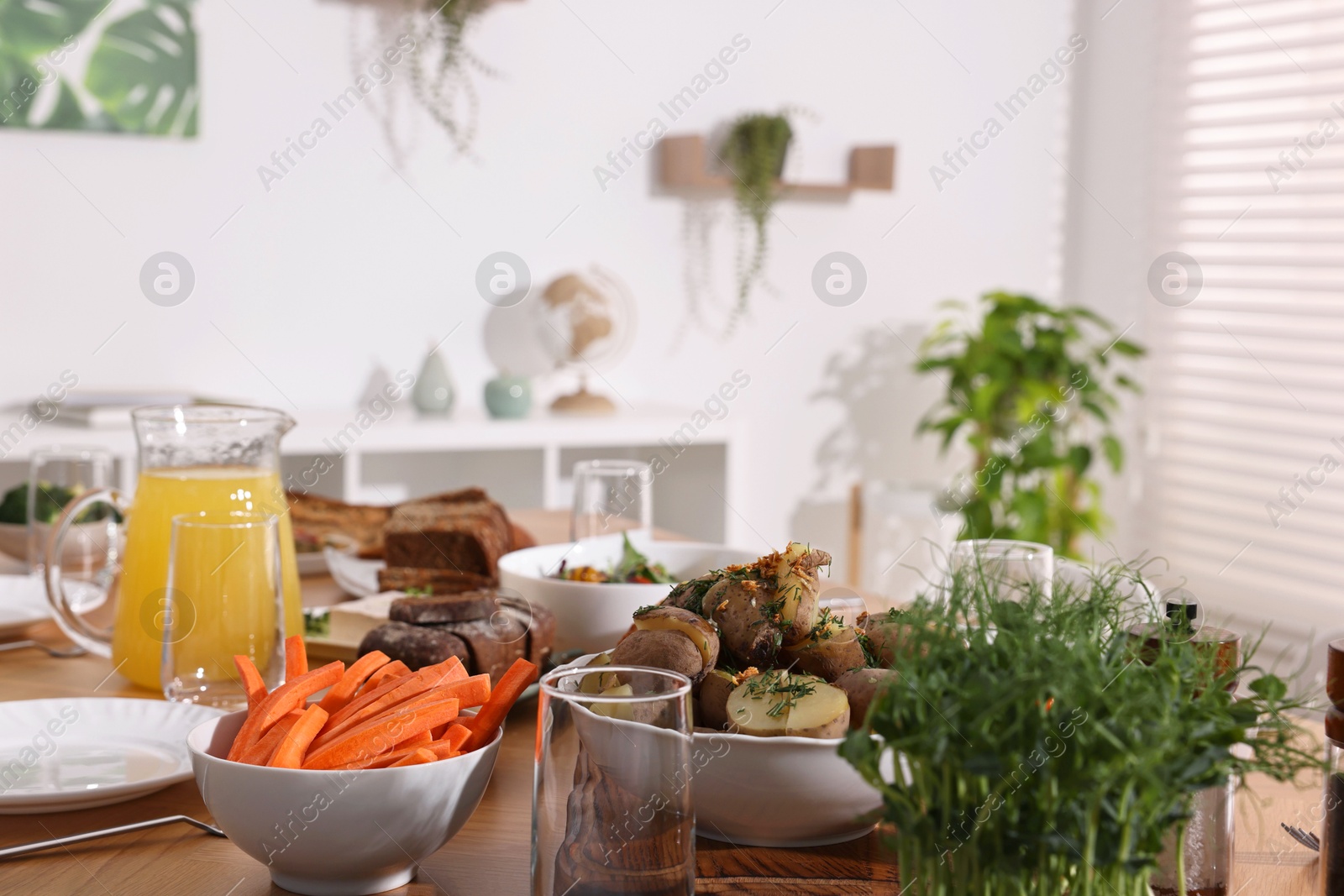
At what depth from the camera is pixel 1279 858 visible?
2.48 ft

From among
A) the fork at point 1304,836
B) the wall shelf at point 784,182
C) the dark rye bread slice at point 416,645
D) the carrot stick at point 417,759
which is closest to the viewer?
the carrot stick at point 417,759

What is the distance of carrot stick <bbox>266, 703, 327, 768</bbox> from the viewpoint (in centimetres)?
68

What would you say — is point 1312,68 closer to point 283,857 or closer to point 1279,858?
point 1279,858

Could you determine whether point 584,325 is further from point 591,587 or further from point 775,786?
point 775,786

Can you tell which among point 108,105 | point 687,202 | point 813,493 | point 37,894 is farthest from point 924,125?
point 37,894

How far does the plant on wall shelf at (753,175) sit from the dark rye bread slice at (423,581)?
2380 millimetres

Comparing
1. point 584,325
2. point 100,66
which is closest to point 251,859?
point 584,325

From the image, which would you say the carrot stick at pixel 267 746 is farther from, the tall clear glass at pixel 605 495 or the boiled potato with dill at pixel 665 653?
the tall clear glass at pixel 605 495

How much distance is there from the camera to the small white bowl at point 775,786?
676mm

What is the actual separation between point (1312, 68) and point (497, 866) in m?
3.29

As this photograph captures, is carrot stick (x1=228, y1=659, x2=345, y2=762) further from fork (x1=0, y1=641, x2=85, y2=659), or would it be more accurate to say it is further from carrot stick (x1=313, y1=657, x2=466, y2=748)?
fork (x1=0, y1=641, x2=85, y2=659)

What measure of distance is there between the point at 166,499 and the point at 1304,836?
3.17ft

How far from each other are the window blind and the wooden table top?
102 inches

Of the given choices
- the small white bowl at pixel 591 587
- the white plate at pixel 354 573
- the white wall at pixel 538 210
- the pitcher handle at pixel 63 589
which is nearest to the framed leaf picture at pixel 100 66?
the white wall at pixel 538 210
